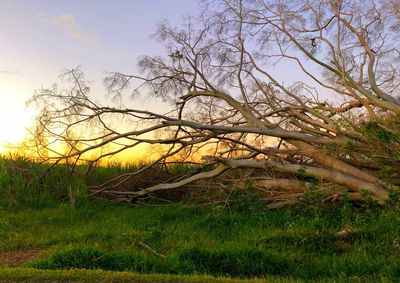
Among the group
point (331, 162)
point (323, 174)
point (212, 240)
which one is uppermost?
point (331, 162)

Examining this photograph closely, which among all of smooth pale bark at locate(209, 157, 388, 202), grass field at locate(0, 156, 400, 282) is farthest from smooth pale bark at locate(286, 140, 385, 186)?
grass field at locate(0, 156, 400, 282)

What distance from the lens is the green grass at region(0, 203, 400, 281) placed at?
272 inches

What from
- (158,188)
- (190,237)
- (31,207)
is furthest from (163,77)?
(190,237)

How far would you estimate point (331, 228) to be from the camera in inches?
360

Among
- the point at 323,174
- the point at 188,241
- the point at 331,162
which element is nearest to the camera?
the point at 188,241

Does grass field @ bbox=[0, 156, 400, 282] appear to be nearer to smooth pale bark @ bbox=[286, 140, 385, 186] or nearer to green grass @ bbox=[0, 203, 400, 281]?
green grass @ bbox=[0, 203, 400, 281]

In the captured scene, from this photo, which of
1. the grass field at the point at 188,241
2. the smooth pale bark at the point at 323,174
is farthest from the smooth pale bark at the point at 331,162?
the grass field at the point at 188,241

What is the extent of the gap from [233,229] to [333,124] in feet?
10.9

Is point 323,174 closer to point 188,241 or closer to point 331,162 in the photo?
point 331,162

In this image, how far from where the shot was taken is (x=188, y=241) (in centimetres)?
869

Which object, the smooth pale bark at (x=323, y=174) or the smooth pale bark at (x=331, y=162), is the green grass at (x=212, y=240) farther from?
the smooth pale bark at (x=331, y=162)

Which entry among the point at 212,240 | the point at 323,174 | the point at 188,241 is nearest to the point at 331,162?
the point at 323,174

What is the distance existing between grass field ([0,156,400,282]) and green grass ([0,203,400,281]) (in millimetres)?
19

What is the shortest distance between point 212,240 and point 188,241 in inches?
17.0
